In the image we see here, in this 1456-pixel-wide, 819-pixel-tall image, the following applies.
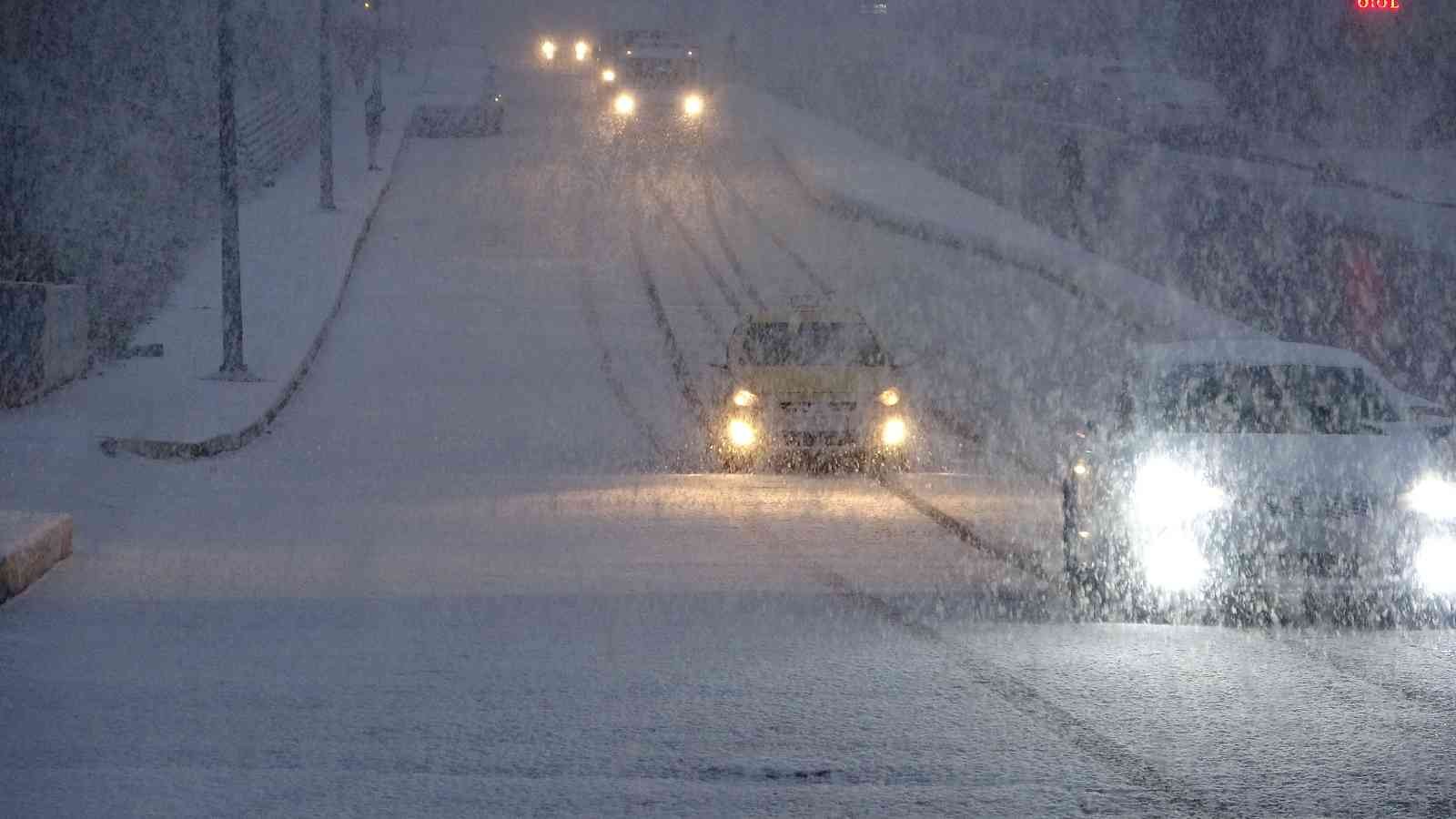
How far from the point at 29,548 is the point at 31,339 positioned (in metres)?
11.8

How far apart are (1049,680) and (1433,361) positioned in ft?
53.4

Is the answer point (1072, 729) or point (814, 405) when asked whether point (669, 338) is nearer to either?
point (814, 405)

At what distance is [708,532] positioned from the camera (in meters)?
13.3

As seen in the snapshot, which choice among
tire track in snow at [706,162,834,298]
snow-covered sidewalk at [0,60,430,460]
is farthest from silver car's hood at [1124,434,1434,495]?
tire track in snow at [706,162,834,298]

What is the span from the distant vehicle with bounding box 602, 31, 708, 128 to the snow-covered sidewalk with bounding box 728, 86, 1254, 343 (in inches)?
74.5

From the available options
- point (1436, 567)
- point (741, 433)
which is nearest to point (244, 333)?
point (741, 433)

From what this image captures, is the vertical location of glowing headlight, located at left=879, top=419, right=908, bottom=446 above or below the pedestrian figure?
below

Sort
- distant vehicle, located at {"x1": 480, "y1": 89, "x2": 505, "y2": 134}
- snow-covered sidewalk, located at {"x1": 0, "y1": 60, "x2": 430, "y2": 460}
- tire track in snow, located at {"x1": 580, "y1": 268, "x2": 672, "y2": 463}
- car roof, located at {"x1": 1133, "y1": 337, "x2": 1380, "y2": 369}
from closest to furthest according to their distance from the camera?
car roof, located at {"x1": 1133, "y1": 337, "x2": 1380, "y2": 369} < snow-covered sidewalk, located at {"x1": 0, "y1": 60, "x2": 430, "y2": 460} < tire track in snow, located at {"x1": 580, "y1": 268, "x2": 672, "y2": 463} < distant vehicle, located at {"x1": 480, "y1": 89, "x2": 505, "y2": 134}

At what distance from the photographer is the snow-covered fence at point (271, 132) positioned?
43906 mm

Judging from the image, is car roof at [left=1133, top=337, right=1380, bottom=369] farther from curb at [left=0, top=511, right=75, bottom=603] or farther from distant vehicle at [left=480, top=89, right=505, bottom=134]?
distant vehicle at [left=480, top=89, right=505, bottom=134]

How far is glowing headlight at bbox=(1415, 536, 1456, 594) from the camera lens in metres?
9.28

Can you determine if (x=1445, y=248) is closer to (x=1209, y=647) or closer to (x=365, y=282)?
(x=365, y=282)

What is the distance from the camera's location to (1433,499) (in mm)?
9570

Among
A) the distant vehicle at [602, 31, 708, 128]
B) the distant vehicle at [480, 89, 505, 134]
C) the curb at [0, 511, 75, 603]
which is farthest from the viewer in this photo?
the distant vehicle at [602, 31, 708, 128]
